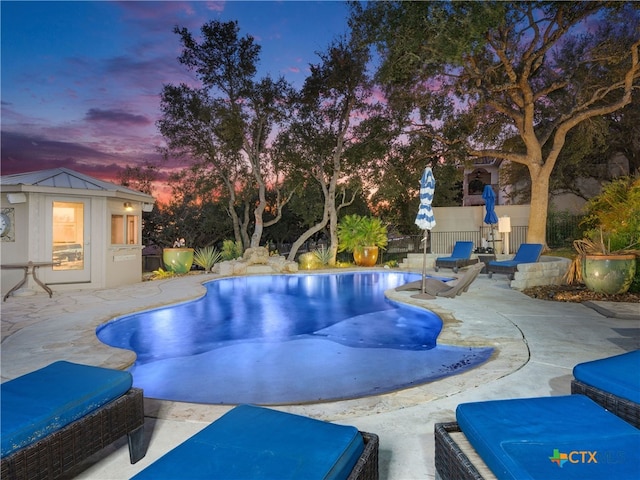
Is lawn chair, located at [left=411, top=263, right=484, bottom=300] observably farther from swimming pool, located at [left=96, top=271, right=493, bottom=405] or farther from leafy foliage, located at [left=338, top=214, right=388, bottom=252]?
leafy foliage, located at [left=338, top=214, right=388, bottom=252]

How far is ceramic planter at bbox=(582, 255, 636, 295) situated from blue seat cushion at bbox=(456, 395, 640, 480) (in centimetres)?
689

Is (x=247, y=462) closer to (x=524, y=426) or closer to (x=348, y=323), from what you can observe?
(x=524, y=426)

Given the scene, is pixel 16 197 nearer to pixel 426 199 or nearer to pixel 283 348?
pixel 283 348

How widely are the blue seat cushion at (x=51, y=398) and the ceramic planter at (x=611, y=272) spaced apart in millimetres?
8253

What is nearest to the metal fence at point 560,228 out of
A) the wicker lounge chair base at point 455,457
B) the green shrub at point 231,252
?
the green shrub at point 231,252

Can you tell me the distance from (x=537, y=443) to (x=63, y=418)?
222 centimetres

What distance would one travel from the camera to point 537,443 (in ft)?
5.06

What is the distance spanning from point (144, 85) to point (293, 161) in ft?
27.8

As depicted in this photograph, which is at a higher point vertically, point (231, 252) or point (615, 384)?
point (231, 252)

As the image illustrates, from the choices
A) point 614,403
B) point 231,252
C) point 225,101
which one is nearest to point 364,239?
point 231,252

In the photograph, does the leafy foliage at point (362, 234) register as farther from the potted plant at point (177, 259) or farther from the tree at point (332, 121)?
the potted plant at point (177, 259)

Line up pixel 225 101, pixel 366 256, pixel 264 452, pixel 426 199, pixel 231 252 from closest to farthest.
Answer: pixel 264 452, pixel 426 199, pixel 366 256, pixel 231 252, pixel 225 101

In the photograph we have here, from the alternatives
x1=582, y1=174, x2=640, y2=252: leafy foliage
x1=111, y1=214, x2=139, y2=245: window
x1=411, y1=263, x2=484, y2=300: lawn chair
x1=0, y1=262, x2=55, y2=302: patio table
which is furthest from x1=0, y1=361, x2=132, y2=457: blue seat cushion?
x1=111, y1=214, x2=139, y2=245: window

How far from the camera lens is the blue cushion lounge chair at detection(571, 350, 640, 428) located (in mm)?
2078
